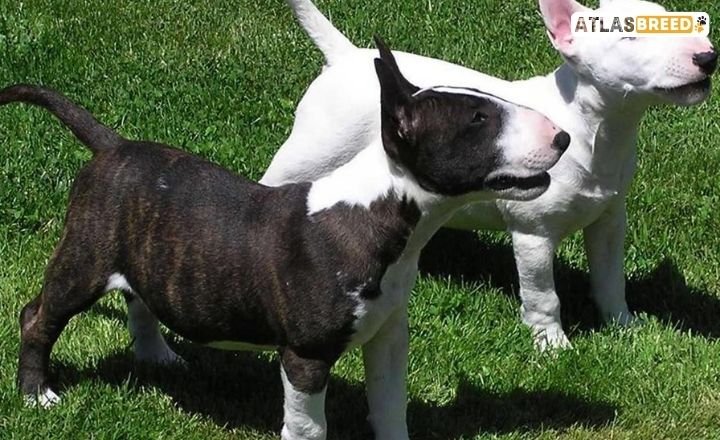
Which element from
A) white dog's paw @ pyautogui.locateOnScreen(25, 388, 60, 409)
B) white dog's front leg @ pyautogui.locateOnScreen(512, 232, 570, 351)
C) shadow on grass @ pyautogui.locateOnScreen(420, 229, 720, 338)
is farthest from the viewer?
shadow on grass @ pyautogui.locateOnScreen(420, 229, 720, 338)

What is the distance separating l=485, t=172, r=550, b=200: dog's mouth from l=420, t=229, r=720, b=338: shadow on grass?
1.67 meters

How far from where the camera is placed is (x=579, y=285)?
231 inches

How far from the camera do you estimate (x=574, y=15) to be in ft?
16.7

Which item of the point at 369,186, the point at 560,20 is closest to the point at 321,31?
the point at 560,20

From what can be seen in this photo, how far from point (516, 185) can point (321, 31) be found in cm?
194

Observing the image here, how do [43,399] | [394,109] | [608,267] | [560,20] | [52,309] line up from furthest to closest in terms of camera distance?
[608,267]
[560,20]
[43,399]
[52,309]
[394,109]

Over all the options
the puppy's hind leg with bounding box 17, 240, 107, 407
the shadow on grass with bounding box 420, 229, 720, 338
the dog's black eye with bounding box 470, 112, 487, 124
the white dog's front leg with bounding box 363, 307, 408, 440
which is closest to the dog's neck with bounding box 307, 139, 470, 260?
the dog's black eye with bounding box 470, 112, 487, 124

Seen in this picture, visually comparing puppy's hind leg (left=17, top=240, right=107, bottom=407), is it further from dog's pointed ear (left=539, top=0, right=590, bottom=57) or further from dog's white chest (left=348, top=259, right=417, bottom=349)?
dog's pointed ear (left=539, top=0, right=590, bottom=57)

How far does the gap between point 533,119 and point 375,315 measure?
0.75 m

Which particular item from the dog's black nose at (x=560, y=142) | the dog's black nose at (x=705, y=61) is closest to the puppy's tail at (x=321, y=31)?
the dog's black nose at (x=705, y=61)

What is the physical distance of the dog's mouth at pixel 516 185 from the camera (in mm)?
3941

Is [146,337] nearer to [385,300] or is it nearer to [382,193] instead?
[385,300]

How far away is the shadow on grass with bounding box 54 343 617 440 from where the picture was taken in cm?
480

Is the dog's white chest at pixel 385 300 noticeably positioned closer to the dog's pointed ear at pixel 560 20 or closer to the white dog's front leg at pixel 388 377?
the white dog's front leg at pixel 388 377
